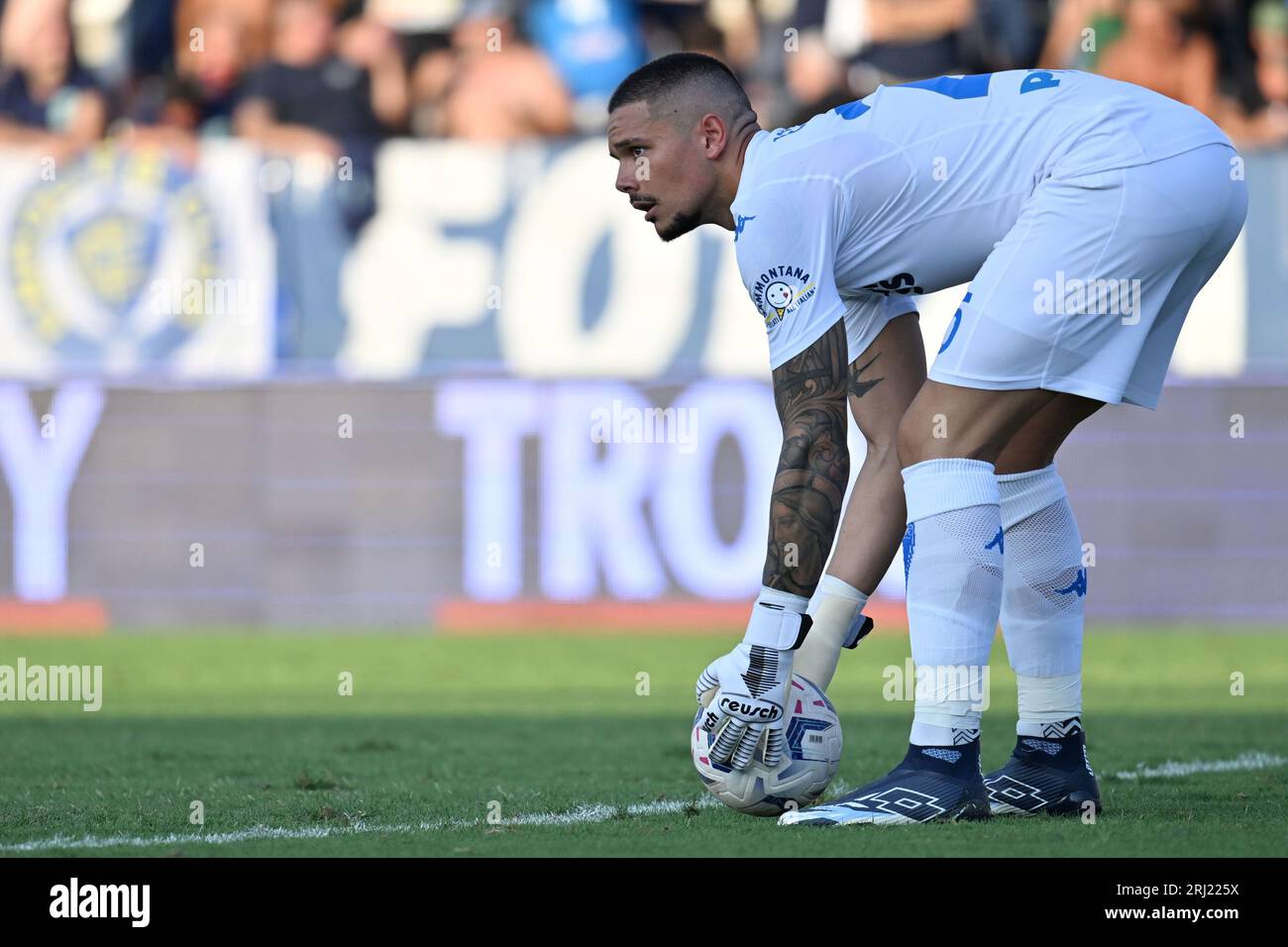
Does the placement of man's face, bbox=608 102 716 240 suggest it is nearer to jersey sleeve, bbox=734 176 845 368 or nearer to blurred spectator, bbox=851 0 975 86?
jersey sleeve, bbox=734 176 845 368

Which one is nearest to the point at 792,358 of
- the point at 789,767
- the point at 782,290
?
the point at 782,290

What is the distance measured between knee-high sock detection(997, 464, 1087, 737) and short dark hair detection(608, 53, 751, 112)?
3.64ft

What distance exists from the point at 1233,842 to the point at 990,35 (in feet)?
28.4

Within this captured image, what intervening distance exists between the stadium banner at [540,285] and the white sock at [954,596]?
6.95m

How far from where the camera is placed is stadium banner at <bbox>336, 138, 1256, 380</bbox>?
10.9 m

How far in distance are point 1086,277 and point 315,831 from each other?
2.01 meters

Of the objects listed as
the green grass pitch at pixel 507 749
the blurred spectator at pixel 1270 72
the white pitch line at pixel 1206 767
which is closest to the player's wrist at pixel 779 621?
the green grass pitch at pixel 507 749

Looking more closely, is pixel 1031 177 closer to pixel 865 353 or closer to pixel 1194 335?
pixel 865 353

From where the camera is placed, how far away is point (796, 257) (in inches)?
156

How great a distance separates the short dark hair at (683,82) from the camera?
4.31 m
